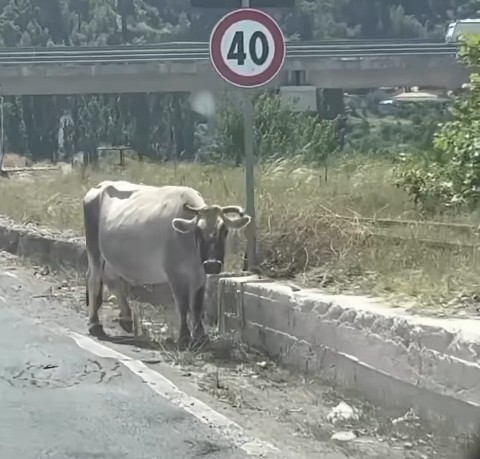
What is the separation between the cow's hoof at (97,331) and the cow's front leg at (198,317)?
4.29ft

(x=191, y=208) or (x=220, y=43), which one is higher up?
(x=220, y=43)

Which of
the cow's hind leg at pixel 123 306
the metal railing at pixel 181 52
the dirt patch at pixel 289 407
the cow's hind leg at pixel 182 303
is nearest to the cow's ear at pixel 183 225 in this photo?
the cow's hind leg at pixel 182 303

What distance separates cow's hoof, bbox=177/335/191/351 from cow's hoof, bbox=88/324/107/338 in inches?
48.1

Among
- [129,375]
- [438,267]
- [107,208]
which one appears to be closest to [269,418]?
[129,375]

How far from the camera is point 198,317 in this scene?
10617mm

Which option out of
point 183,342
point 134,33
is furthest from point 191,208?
point 134,33

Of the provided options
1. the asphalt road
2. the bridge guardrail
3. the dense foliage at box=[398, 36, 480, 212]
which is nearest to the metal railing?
the bridge guardrail

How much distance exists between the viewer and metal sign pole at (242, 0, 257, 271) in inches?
424

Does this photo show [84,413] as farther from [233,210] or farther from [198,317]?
[233,210]

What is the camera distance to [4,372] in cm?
954

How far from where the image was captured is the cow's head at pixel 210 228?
10.4m

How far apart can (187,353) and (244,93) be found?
2.45 m

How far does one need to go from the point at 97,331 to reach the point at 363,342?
4.29 metres

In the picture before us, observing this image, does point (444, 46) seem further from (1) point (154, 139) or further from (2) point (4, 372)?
(2) point (4, 372)
